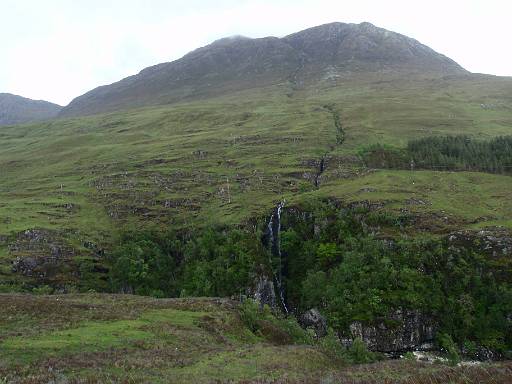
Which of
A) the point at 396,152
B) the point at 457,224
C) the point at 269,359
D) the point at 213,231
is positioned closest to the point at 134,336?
the point at 269,359

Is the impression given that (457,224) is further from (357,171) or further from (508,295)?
(357,171)

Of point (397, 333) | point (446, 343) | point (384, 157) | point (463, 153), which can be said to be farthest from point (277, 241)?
point (463, 153)

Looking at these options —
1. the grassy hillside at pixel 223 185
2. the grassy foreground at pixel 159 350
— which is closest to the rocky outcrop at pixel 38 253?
the grassy hillside at pixel 223 185

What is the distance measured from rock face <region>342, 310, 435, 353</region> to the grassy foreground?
22832 mm

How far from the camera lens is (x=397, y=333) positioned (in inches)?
2913

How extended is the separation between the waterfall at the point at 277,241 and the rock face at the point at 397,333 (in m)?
18.4

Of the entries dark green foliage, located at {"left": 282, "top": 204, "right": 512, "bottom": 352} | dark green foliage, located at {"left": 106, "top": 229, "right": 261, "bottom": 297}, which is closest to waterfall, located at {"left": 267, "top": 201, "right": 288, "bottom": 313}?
dark green foliage, located at {"left": 282, "top": 204, "right": 512, "bottom": 352}

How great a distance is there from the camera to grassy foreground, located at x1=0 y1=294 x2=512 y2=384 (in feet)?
94.9

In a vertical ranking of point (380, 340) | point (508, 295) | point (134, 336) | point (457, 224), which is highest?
point (134, 336)

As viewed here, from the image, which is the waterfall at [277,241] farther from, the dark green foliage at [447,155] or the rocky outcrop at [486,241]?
the dark green foliage at [447,155]

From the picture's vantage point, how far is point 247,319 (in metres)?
55.2

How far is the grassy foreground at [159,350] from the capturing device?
28.9 metres

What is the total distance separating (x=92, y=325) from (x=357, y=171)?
102 metres

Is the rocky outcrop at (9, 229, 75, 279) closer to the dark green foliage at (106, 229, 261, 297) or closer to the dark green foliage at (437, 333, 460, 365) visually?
the dark green foliage at (106, 229, 261, 297)
